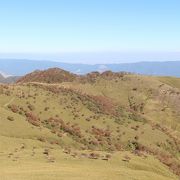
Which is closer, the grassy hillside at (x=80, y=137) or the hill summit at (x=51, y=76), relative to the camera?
the grassy hillside at (x=80, y=137)

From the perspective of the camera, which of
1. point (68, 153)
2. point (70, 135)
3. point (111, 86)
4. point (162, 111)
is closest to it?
point (68, 153)

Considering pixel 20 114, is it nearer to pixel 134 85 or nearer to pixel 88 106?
pixel 88 106

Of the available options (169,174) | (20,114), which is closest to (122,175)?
(169,174)

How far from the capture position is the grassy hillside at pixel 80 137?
30656 millimetres

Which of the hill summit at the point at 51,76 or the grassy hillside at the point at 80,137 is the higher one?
the hill summit at the point at 51,76

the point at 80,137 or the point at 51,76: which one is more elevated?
the point at 51,76

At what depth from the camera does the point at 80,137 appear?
5128cm

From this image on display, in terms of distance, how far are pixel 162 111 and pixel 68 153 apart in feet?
187

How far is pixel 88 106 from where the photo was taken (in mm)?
66062

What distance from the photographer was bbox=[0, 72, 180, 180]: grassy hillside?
30.7 m

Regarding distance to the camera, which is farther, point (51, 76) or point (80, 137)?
point (51, 76)

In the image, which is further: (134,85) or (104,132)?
(134,85)

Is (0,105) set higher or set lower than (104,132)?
higher

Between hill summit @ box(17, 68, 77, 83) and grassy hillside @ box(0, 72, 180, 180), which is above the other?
hill summit @ box(17, 68, 77, 83)
